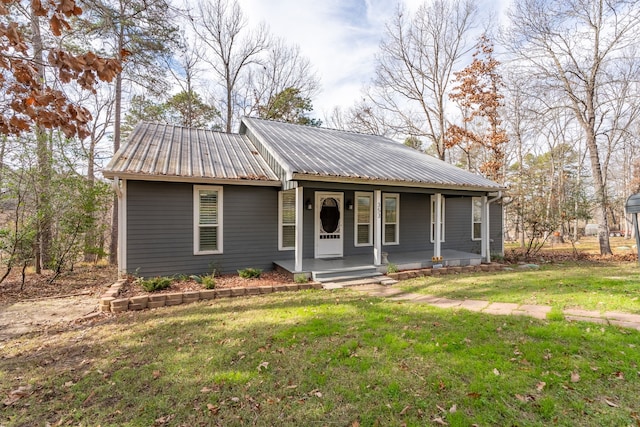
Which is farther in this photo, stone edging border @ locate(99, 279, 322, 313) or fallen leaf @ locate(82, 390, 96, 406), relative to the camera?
stone edging border @ locate(99, 279, 322, 313)

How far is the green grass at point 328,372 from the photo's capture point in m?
2.52

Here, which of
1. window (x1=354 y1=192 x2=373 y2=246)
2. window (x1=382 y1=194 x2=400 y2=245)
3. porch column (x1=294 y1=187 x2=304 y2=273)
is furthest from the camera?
window (x1=382 y1=194 x2=400 y2=245)

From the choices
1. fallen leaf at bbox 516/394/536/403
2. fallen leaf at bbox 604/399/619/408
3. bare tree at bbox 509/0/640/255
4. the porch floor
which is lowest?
fallen leaf at bbox 516/394/536/403

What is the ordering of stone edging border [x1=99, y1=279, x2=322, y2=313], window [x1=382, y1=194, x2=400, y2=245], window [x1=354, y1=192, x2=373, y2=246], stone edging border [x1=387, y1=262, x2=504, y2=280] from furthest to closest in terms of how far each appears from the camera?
1. window [x1=382, y1=194, x2=400, y2=245]
2. window [x1=354, y1=192, x2=373, y2=246]
3. stone edging border [x1=387, y1=262, x2=504, y2=280]
4. stone edging border [x1=99, y1=279, x2=322, y2=313]

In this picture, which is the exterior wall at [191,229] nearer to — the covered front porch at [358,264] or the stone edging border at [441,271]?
the covered front porch at [358,264]

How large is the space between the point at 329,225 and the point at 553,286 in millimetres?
5604

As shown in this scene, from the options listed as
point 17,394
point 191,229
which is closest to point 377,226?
point 191,229

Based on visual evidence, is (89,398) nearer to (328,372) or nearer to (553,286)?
(328,372)

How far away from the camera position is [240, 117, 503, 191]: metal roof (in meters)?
7.36

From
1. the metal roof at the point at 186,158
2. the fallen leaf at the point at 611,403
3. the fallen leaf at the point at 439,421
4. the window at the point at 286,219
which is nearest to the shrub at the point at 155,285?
the metal roof at the point at 186,158

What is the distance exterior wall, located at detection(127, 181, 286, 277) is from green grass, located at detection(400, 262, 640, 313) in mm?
3838

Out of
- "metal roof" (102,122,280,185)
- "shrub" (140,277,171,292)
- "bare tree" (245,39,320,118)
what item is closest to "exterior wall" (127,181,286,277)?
"metal roof" (102,122,280,185)

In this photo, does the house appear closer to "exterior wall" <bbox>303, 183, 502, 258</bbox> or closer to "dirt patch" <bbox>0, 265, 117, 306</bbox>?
"exterior wall" <bbox>303, 183, 502, 258</bbox>

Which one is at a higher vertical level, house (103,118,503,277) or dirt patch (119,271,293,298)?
house (103,118,503,277)
